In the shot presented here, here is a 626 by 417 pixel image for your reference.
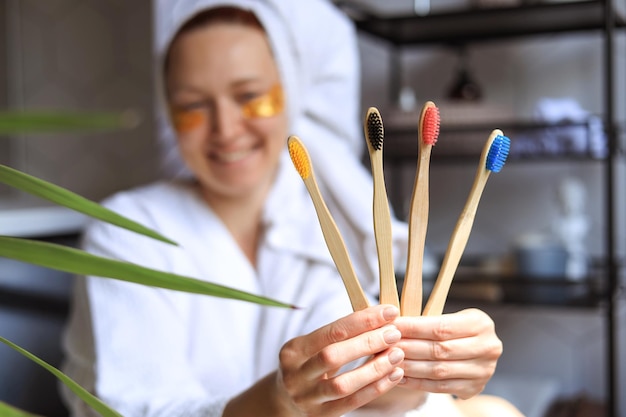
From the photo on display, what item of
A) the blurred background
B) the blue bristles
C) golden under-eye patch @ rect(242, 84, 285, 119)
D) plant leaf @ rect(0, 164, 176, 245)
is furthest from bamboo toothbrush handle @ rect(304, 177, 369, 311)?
the blurred background

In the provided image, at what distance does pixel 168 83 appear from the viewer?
108cm

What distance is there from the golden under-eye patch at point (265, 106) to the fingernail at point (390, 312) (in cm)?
54

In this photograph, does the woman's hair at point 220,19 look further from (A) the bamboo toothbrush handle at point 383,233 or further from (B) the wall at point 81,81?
(B) the wall at point 81,81

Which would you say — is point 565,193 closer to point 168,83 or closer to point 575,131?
point 575,131

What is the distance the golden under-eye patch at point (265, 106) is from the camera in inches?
40.8

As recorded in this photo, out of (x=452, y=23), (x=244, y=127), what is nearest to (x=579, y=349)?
(x=452, y=23)

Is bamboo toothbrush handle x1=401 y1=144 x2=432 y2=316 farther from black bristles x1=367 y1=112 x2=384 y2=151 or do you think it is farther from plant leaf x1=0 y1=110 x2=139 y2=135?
plant leaf x1=0 y1=110 x2=139 y2=135

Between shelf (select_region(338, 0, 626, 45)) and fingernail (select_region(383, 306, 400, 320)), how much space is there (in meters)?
1.11

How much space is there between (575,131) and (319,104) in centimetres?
64

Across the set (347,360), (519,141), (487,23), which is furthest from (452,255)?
(487,23)

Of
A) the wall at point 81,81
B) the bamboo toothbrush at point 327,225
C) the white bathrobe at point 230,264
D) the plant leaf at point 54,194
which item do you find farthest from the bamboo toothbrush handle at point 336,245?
the wall at point 81,81

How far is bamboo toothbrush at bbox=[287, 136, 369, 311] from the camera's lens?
0.54m

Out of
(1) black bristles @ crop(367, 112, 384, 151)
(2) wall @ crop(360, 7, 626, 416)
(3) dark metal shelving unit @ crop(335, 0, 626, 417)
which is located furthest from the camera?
(2) wall @ crop(360, 7, 626, 416)

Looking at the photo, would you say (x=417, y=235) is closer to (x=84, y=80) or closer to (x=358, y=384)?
(x=358, y=384)
